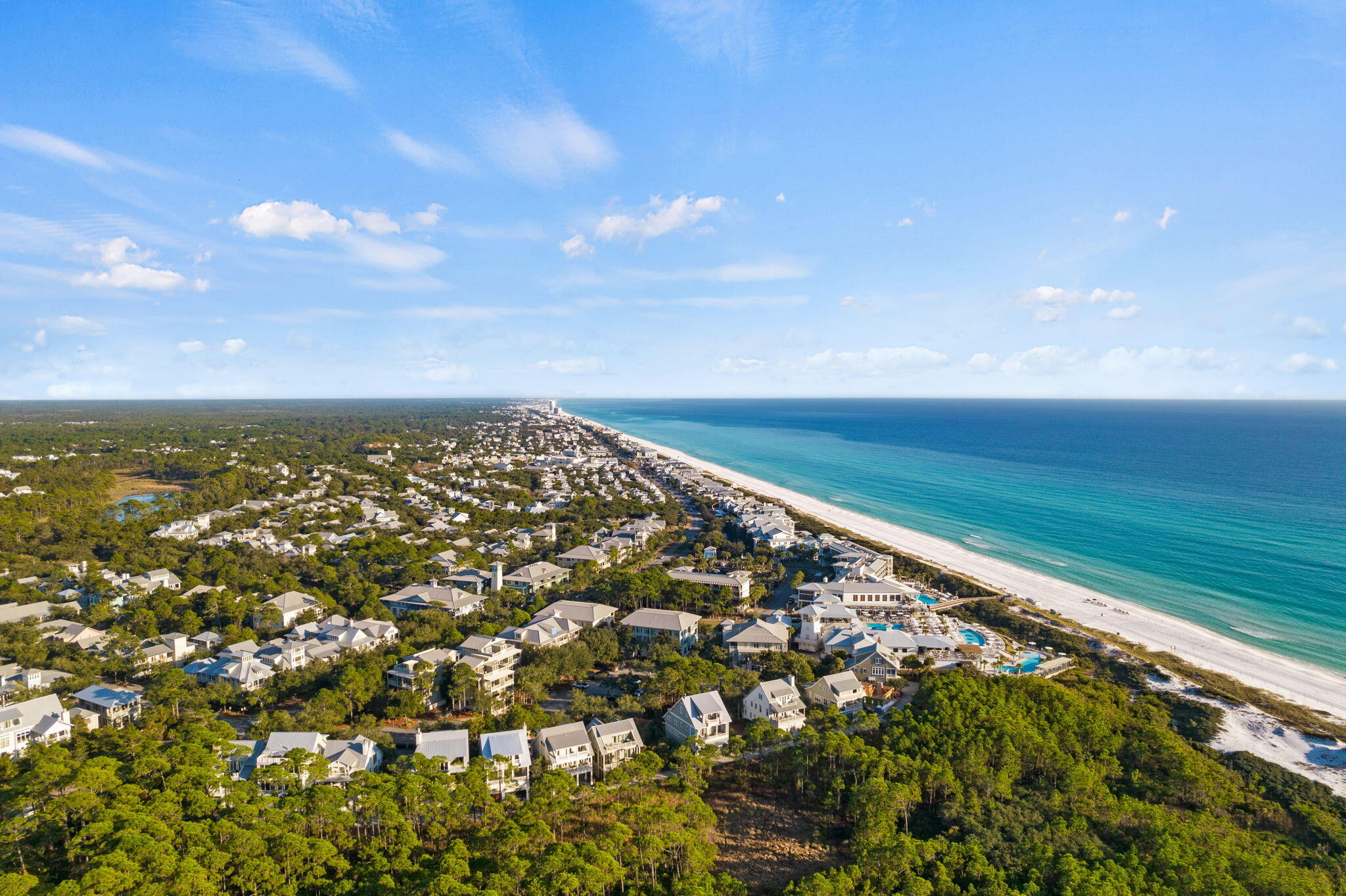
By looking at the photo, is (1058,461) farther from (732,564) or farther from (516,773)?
(516,773)

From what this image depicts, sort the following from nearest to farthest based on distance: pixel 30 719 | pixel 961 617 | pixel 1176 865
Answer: pixel 1176 865 < pixel 30 719 < pixel 961 617

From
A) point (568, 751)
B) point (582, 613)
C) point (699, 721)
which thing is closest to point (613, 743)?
point (568, 751)

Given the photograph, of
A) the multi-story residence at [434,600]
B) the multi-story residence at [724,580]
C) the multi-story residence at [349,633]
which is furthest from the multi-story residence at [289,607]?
the multi-story residence at [724,580]

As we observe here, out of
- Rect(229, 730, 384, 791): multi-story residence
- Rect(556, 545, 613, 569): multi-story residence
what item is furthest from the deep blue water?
Rect(229, 730, 384, 791): multi-story residence

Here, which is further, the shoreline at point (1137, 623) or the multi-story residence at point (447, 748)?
the shoreline at point (1137, 623)

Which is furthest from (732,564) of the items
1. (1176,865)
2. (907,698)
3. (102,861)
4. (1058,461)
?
(1058,461)

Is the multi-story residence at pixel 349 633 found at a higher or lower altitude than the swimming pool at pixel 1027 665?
higher

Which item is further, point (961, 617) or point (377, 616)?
point (961, 617)

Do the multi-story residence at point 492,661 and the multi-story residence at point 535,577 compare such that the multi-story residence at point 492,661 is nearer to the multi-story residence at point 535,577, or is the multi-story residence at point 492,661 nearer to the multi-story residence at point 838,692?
the multi-story residence at point 535,577
